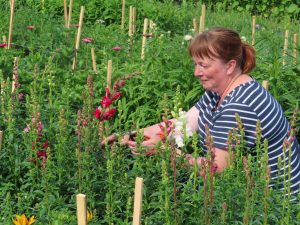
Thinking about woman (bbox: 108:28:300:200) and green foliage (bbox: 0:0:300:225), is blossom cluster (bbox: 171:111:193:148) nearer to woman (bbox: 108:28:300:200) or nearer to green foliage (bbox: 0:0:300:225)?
green foliage (bbox: 0:0:300:225)

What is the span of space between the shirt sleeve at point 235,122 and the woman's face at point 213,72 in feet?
0.60

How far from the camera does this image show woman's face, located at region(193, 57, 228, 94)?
3680mm

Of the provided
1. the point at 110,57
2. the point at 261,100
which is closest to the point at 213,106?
the point at 261,100

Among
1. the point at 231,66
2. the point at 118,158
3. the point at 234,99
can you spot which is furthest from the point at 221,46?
the point at 118,158

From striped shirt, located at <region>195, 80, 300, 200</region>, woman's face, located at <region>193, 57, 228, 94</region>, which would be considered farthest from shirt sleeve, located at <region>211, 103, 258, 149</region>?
woman's face, located at <region>193, 57, 228, 94</region>

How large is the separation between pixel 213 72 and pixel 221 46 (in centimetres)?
15

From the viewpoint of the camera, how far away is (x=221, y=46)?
365 cm

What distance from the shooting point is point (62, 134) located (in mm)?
3285

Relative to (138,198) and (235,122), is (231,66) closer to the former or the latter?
(235,122)

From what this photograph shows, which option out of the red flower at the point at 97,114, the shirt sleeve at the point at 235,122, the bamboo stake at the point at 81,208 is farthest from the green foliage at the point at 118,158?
the bamboo stake at the point at 81,208

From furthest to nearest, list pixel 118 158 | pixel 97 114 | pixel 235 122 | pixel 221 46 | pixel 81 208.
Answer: pixel 221 46 < pixel 235 122 < pixel 97 114 < pixel 118 158 < pixel 81 208

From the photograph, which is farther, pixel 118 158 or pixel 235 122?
pixel 235 122

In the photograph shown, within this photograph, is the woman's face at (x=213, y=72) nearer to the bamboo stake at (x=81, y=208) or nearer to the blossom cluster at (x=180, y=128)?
the blossom cluster at (x=180, y=128)

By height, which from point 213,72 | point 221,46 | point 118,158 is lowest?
point 118,158
